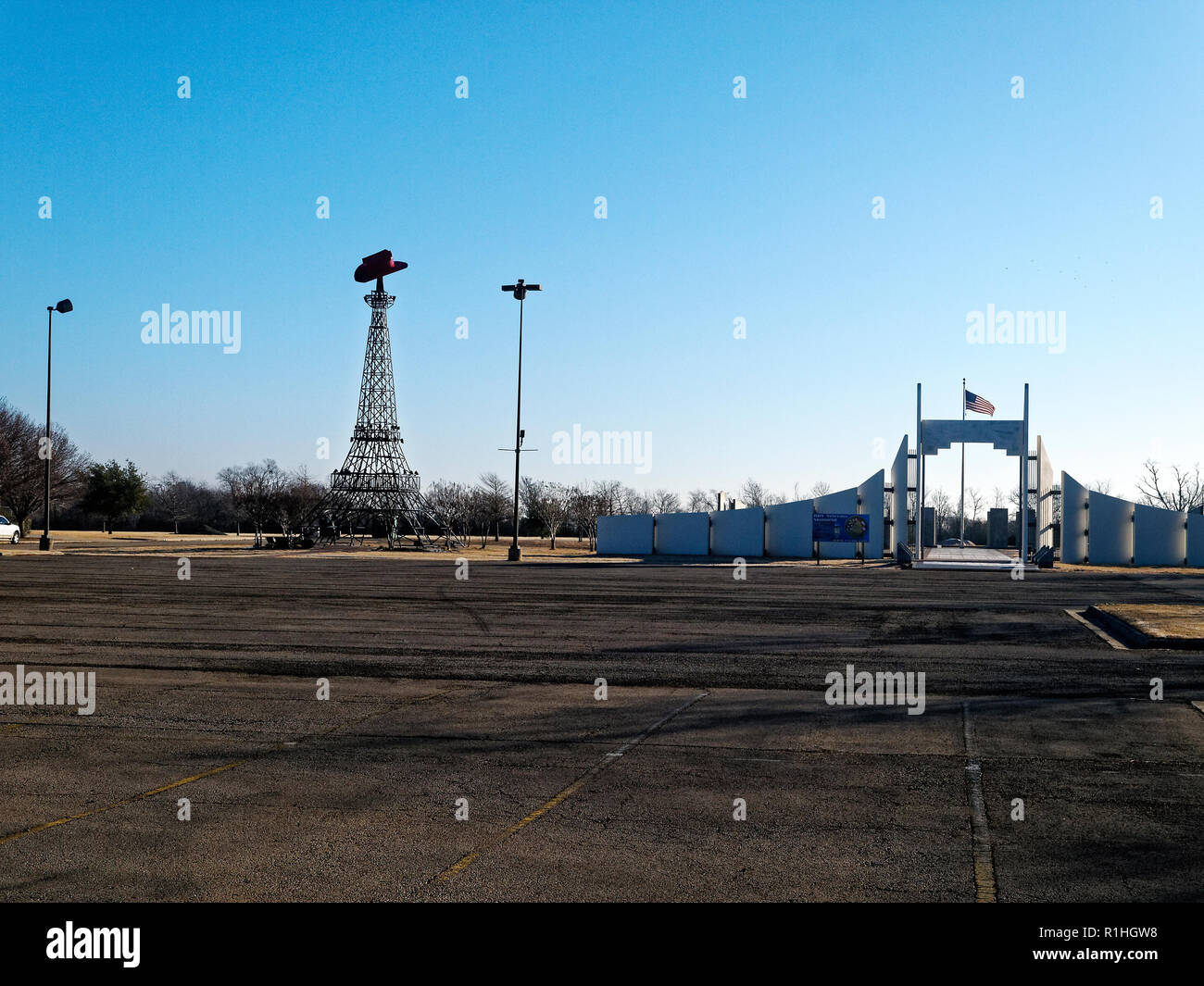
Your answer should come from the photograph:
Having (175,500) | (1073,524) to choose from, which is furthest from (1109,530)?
(175,500)

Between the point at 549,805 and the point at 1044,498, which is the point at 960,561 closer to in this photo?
the point at 1044,498

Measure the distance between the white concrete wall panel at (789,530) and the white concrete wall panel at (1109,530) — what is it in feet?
46.4

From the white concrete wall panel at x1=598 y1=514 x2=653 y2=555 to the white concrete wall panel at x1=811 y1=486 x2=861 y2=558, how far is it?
10.3 metres

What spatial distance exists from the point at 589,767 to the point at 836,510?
1970 inches

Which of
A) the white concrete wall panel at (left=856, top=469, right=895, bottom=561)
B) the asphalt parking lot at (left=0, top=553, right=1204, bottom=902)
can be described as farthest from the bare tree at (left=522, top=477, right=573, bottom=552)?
the asphalt parking lot at (left=0, top=553, right=1204, bottom=902)

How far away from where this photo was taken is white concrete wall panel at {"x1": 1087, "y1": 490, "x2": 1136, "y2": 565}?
5322cm

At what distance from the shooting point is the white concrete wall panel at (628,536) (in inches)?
2450

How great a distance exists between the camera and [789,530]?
58.4 metres

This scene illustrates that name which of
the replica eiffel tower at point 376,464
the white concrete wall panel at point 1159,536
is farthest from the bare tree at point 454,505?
the white concrete wall panel at point 1159,536

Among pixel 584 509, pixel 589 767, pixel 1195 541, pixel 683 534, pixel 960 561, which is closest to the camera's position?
pixel 589 767

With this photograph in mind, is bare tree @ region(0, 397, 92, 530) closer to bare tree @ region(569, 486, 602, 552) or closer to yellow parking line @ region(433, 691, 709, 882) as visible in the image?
bare tree @ region(569, 486, 602, 552)

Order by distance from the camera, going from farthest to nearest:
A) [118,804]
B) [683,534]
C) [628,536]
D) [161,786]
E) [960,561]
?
→ [628,536] < [683,534] < [960,561] < [161,786] < [118,804]

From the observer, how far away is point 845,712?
10555 mm
